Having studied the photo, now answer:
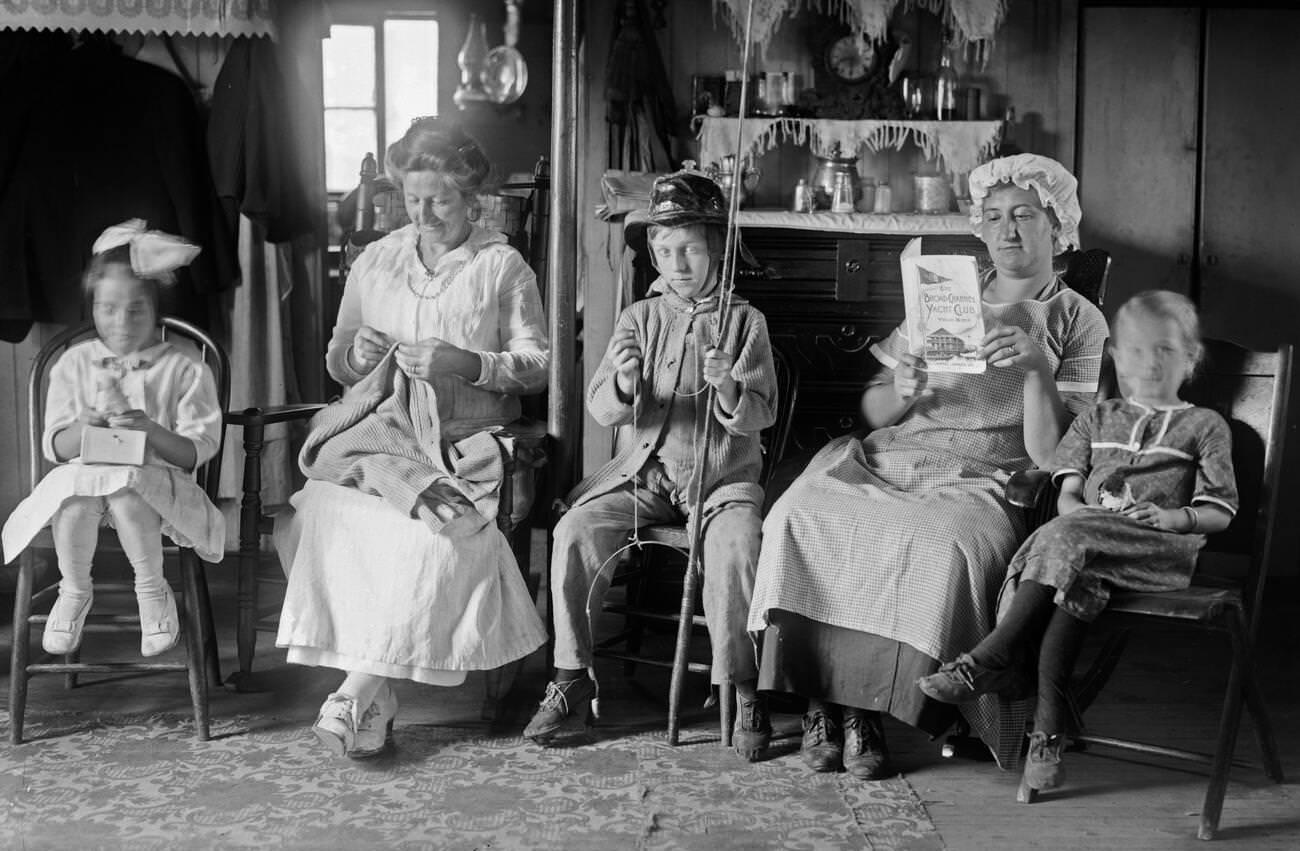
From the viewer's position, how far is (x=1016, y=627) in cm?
297

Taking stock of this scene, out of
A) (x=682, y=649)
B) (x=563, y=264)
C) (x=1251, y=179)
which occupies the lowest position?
(x=682, y=649)

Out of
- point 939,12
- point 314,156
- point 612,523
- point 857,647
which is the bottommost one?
point 857,647

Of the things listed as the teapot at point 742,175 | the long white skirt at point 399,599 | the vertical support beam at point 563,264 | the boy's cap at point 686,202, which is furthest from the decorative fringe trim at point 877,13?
the long white skirt at point 399,599

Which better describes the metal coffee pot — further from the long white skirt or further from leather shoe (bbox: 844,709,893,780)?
leather shoe (bbox: 844,709,893,780)

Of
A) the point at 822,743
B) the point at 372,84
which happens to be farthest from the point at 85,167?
the point at 822,743

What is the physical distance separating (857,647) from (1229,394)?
105cm

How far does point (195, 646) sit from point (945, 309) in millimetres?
1973

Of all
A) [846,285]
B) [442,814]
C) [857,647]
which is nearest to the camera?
[442,814]

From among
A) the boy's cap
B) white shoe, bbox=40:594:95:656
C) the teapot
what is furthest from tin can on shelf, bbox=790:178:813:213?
white shoe, bbox=40:594:95:656

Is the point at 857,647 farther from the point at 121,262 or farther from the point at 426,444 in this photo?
the point at 121,262

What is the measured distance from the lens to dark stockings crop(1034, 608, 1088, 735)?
9.61 feet

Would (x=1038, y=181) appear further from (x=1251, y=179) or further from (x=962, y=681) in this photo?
(x=1251, y=179)

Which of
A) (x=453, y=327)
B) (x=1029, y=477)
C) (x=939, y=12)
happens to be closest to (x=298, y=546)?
(x=453, y=327)

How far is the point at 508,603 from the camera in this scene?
3439mm
